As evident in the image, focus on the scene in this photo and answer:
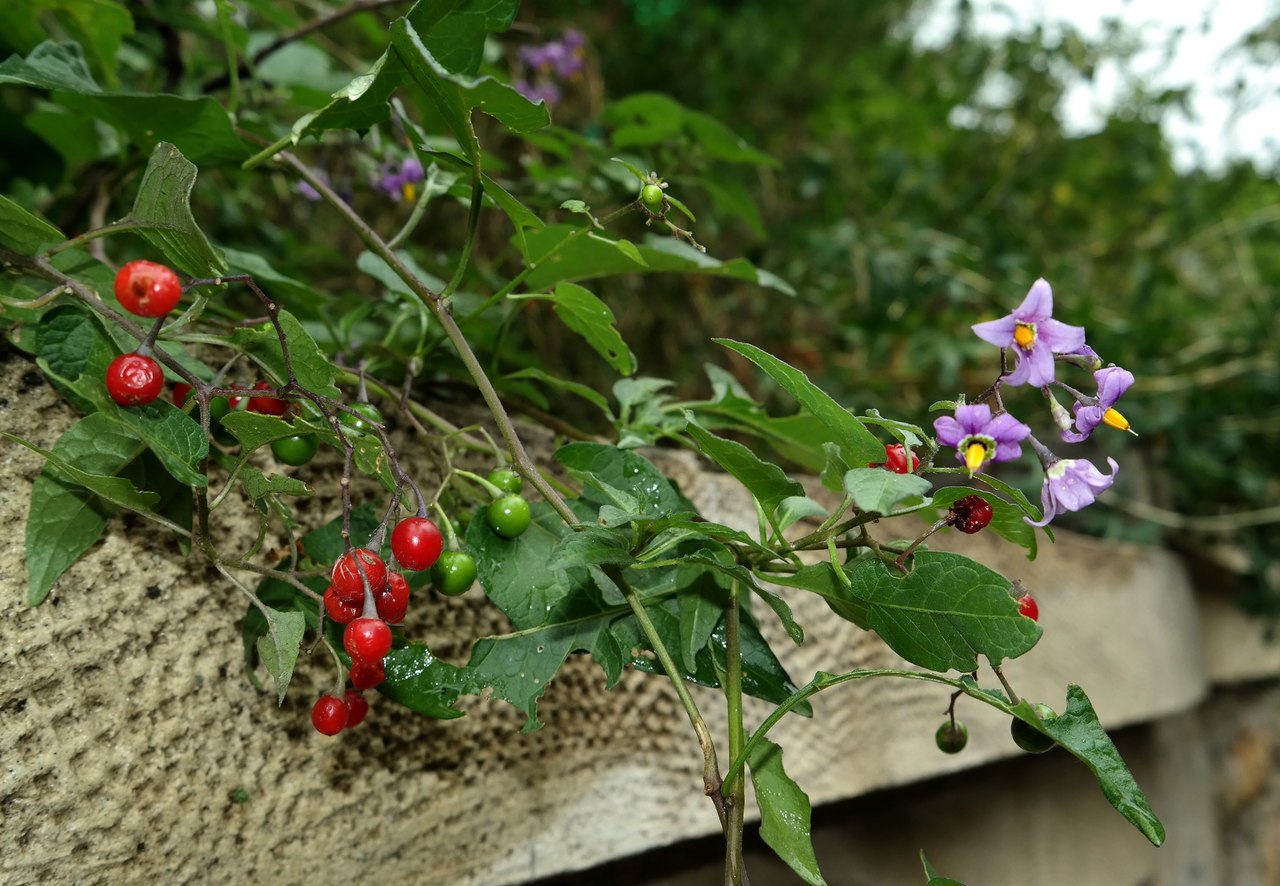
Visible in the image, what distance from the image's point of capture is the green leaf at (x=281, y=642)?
37 centimetres

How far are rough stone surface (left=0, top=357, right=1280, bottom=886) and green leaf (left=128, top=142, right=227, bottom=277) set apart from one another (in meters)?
0.10

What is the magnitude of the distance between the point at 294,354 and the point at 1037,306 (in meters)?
0.33

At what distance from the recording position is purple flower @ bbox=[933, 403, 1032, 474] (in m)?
0.36

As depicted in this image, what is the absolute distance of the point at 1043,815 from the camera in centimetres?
131

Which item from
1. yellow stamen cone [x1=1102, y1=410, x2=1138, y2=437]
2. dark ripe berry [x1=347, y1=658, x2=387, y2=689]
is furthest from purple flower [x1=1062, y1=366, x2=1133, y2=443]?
dark ripe berry [x1=347, y1=658, x2=387, y2=689]

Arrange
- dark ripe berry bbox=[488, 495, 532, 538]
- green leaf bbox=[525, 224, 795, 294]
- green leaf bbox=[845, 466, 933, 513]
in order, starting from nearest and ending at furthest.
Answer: green leaf bbox=[845, 466, 933, 513], dark ripe berry bbox=[488, 495, 532, 538], green leaf bbox=[525, 224, 795, 294]

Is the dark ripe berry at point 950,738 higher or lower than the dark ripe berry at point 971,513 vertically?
lower

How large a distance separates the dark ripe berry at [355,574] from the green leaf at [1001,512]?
0.23m

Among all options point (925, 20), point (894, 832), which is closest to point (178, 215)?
point (894, 832)

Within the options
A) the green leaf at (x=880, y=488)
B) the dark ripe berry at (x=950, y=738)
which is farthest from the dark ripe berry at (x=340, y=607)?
the dark ripe berry at (x=950, y=738)

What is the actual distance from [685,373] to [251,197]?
1.95ft

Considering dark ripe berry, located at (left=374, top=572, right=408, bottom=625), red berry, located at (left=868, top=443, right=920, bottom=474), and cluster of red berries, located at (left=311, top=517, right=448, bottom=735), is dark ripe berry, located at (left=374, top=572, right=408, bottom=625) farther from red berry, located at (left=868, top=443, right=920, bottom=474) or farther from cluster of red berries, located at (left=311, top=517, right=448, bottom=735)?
red berry, located at (left=868, top=443, right=920, bottom=474)

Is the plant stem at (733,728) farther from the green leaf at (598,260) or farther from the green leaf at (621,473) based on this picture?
the green leaf at (598,260)

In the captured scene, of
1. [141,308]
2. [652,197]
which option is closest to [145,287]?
[141,308]
